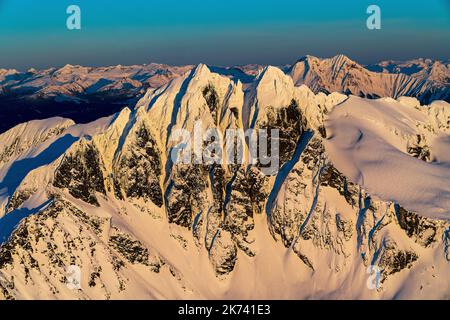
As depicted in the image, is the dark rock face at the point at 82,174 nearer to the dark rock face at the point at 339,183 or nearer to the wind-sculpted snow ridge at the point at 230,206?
the wind-sculpted snow ridge at the point at 230,206

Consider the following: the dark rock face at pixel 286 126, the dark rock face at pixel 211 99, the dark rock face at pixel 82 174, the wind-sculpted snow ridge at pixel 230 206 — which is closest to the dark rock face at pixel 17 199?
the wind-sculpted snow ridge at pixel 230 206

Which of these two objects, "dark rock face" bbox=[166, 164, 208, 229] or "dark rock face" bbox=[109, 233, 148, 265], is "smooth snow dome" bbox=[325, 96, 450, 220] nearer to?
"dark rock face" bbox=[166, 164, 208, 229]

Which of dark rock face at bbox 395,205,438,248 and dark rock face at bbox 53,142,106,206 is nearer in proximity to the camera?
dark rock face at bbox 53,142,106,206

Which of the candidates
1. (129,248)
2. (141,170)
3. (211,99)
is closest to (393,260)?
(211,99)

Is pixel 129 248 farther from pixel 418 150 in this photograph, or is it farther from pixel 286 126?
pixel 418 150

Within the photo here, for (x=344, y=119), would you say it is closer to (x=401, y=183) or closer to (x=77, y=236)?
(x=401, y=183)

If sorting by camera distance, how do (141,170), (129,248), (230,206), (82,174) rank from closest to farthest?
(129,248) → (82,174) → (141,170) → (230,206)

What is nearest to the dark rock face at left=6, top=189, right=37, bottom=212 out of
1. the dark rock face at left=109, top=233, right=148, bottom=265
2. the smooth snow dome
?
the dark rock face at left=109, top=233, right=148, bottom=265
